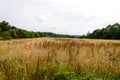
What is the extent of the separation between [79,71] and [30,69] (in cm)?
122

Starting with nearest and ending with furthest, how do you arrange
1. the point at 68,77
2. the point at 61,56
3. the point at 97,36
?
the point at 68,77 < the point at 61,56 < the point at 97,36

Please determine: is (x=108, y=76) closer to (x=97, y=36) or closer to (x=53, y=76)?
(x=53, y=76)

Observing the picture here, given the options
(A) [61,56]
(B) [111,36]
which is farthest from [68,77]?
(B) [111,36]

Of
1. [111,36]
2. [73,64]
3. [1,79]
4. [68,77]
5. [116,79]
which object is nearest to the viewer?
[1,79]

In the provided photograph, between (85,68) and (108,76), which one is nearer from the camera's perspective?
(108,76)

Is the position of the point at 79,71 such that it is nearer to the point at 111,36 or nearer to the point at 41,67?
the point at 41,67

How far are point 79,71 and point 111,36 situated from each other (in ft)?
215

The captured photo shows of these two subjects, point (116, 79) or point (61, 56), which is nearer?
point (116, 79)

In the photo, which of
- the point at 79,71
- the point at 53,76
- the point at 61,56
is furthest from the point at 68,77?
the point at 61,56

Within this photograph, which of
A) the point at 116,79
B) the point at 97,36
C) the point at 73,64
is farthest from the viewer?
the point at 97,36

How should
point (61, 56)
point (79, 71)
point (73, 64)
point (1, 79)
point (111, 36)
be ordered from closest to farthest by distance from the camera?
1. point (1, 79)
2. point (79, 71)
3. point (73, 64)
4. point (61, 56)
5. point (111, 36)

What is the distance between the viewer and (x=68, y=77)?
17.4 feet

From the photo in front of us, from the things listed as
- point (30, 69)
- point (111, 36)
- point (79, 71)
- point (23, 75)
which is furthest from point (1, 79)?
point (111, 36)

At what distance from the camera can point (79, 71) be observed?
6.19m
